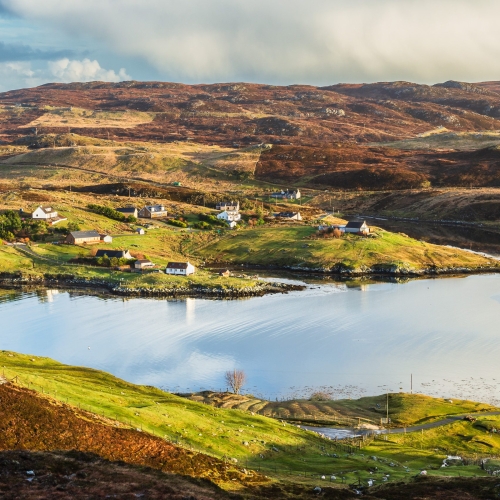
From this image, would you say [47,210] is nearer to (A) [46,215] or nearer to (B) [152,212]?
(A) [46,215]

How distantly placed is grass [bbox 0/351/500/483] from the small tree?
11764 millimetres

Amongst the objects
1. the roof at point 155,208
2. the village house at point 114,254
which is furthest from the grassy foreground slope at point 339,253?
the roof at point 155,208

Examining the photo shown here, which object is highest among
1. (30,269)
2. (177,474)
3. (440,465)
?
(30,269)

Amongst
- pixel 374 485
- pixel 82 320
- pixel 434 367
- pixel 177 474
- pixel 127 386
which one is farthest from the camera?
pixel 82 320

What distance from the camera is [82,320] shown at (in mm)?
86375

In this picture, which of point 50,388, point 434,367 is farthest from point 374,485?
point 434,367

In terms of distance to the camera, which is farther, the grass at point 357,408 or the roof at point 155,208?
the roof at point 155,208

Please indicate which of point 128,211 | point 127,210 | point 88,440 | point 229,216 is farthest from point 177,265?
point 88,440

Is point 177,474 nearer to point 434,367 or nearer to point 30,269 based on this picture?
point 434,367

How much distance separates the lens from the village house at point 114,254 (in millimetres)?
113688

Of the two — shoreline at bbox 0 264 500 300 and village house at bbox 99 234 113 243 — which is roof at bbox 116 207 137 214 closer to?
village house at bbox 99 234 113 243

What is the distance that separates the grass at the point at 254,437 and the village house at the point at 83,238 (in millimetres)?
73234

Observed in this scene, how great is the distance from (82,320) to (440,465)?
55788 mm

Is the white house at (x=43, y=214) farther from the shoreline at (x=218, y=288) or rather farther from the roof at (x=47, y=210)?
the shoreline at (x=218, y=288)
